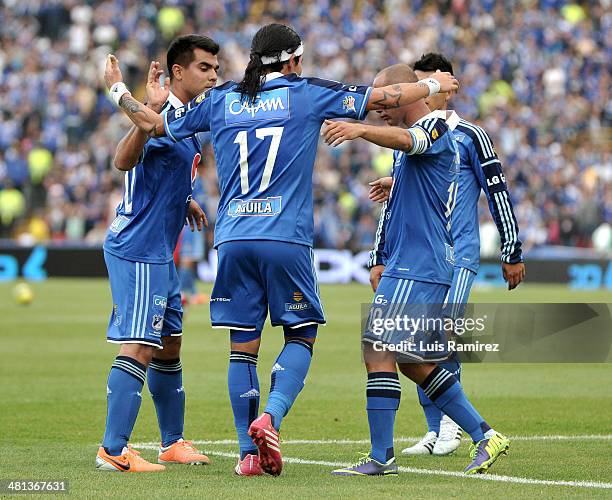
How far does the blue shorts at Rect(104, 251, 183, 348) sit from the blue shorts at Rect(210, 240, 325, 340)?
420 millimetres

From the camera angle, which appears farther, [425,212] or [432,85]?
[425,212]

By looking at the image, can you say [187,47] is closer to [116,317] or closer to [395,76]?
[395,76]

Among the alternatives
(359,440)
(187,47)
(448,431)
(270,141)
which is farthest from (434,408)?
(187,47)

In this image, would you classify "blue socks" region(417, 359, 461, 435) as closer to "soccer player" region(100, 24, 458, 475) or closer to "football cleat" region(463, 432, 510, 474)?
"football cleat" region(463, 432, 510, 474)

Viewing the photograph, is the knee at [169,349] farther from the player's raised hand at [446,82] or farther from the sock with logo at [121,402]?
the player's raised hand at [446,82]

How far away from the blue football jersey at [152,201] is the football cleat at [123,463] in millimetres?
1200

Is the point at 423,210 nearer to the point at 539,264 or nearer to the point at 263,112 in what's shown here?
the point at 263,112

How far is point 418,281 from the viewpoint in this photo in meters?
7.71

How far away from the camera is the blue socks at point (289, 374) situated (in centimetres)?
755

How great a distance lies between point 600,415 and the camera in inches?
427

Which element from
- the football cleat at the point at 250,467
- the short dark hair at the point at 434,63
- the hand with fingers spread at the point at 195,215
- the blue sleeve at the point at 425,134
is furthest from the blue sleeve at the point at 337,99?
the football cleat at the point at 250,467

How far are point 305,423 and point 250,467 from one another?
2.90 metres

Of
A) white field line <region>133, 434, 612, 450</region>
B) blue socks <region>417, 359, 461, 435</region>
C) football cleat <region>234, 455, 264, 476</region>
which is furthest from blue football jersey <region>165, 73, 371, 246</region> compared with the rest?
white field line <region>133, 434, 612, 450</region>

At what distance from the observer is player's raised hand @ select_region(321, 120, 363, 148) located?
718 cm
